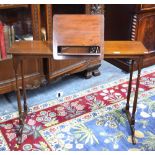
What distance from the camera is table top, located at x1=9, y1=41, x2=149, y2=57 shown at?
1588 millimetres

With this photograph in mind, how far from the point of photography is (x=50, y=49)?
1.65 meters

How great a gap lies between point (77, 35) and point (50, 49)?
0.63 feet

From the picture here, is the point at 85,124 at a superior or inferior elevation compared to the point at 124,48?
inferior

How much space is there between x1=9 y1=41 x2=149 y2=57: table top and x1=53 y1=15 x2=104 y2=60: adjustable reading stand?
7 centimetres

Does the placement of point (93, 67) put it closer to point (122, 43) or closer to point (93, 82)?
point (93, 82)

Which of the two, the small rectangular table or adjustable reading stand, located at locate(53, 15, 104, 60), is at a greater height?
adjustable reading stand, located at locate(53, 15, 104, 60)

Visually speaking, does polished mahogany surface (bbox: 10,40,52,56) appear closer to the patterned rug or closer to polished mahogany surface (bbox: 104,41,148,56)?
polished mahogany surface (bbox: 104,41,148,56)

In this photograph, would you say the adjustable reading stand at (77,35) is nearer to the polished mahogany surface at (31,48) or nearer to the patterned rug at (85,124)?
the polished mahogany surface at (31,48)

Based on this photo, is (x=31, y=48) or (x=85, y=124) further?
(x=85, y=124)

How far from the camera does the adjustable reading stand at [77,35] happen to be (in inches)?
61.5

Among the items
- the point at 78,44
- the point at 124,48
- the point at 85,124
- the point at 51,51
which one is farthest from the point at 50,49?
the point at 85,124

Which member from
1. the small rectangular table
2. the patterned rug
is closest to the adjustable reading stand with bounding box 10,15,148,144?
the small rectangular table

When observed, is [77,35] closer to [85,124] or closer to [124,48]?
[124,48]
